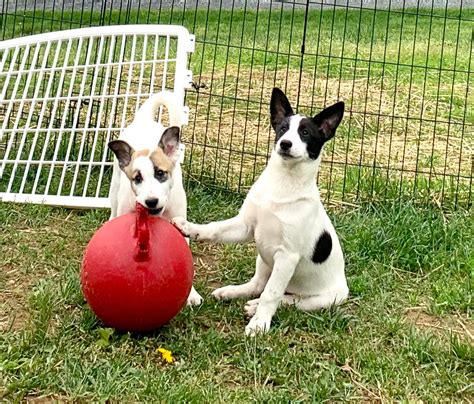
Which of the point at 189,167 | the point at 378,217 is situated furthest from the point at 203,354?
the point at 189,167

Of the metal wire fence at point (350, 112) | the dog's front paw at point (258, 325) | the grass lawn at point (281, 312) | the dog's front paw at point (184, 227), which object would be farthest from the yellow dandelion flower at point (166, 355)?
the metal wire fence at point (350, 112)

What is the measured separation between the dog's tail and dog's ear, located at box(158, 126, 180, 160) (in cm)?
45

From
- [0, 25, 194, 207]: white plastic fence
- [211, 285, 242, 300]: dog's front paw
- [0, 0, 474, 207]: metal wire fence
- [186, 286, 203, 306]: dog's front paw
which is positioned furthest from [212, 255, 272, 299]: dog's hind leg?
[0, 0, 474, 207]: metal wire fence

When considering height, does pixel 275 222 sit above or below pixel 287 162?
below

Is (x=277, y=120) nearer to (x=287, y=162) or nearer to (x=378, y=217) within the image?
(x=287, y=162)

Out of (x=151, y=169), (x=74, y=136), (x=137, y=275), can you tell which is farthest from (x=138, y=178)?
(x=74, y=136)

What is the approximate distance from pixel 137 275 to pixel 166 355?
0.35 m

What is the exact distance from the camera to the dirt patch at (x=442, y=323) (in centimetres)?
373

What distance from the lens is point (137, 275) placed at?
128 inches

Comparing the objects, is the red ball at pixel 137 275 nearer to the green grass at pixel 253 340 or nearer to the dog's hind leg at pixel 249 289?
the green grass at pixel 253 340

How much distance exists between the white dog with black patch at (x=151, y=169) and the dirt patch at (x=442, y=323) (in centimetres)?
104

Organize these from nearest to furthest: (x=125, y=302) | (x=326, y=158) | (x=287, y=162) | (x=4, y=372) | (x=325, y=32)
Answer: (x=4, y=372) < (x=125, y=302) < (x=287, y=162) < (x=326, y=158) < (x=325, y=32)

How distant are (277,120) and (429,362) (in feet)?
4.24

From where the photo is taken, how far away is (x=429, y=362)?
11.1 ft
